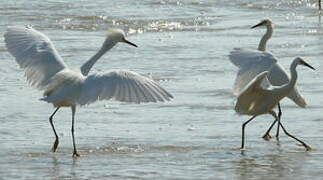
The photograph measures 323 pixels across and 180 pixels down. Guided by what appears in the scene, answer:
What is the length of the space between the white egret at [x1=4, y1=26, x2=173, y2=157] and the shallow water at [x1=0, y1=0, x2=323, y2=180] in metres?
0.55

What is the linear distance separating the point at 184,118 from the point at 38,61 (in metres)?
2.19

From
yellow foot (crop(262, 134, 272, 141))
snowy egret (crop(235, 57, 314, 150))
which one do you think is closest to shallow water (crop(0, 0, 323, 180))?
yellow foot (crop(262, 134, 272, 141))

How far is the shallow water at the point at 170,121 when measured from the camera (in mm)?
9297

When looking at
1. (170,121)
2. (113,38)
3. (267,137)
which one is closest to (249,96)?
(267,137)

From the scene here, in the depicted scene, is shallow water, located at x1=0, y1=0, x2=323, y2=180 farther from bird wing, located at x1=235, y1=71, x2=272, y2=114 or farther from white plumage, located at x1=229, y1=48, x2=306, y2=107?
white plumage, located at x1=229, y1=48, x2=306, y2=107

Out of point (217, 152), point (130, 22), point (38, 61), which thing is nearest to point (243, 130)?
point (217, 152)

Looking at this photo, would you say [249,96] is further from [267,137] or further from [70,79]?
[70,79]

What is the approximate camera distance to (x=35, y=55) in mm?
10453

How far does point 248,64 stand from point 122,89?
235 centimetres

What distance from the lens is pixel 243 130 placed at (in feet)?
34.6

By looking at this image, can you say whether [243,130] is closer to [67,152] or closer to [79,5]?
[67,152]

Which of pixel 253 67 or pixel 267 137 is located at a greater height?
pixel 253 67

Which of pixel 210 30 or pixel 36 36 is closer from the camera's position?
pixel 36 36

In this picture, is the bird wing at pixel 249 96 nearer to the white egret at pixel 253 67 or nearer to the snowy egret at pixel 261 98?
the snowy egret at pixel 261 98
